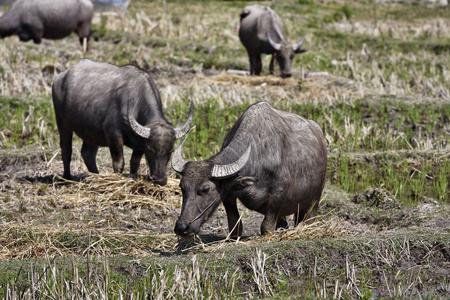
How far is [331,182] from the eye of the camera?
7598 mm

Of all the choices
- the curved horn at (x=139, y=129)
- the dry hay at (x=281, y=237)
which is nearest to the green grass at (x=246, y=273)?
the dry hay at (x=281, y=237)

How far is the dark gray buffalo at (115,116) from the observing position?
661cm

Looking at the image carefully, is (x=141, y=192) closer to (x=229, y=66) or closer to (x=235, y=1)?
(x=229, y=66)

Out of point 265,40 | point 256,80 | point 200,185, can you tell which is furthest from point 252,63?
point 200,185

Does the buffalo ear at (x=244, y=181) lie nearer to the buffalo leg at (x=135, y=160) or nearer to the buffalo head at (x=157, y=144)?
the buffalo head at (x=157, y=144)

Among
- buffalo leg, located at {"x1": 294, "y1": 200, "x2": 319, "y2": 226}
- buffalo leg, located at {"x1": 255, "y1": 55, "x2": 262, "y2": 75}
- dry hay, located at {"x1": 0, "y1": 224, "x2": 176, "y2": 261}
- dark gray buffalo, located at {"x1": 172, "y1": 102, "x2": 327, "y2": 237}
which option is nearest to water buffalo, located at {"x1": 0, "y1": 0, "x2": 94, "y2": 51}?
buffalo leg, located at {"x1": 255, "y1": 55, "x2": 262, "y2": 75}

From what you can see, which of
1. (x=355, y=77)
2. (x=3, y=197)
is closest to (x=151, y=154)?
(x=3, y=197)

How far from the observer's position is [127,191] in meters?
6.81

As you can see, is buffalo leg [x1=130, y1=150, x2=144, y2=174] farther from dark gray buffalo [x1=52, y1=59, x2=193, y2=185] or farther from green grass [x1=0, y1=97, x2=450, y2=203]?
green grass [x1=0, y1=97, x2=450, y2=203]

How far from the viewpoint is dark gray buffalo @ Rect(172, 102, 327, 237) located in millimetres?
4672

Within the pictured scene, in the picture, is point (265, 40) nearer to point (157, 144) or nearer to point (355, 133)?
point (355, 133)

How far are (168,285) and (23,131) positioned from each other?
5695 millimetres

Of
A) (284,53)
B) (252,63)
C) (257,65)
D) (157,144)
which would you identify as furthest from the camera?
(252,63)

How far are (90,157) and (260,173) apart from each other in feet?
11.1
